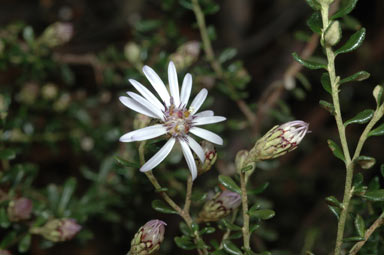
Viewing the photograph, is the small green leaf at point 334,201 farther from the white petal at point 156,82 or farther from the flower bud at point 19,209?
the flower bud at point 19,209

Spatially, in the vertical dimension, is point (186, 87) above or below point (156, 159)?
above

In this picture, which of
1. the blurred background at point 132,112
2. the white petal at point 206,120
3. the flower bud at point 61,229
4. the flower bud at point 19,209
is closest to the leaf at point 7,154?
the blurred background at point 132,112

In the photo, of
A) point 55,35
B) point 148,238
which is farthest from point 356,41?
point 55,35

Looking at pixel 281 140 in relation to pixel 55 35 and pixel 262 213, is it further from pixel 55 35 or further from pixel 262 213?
pixel 55 35

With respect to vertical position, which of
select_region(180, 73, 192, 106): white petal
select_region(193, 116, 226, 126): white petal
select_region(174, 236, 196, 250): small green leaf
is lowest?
select_region(174, 236, 196, 250): small green leaf

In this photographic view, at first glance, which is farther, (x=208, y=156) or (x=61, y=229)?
(x=61, y=229)

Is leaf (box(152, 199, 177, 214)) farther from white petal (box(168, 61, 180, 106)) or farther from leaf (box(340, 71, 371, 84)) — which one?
leaf (box(340, 71, 371, 84))

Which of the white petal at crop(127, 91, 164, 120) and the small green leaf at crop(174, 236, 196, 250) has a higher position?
the white petal at crop(127, 91, 164, 120)

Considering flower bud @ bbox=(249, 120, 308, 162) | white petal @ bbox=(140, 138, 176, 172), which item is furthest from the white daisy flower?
flower bud @ bbox=(249, 120, 308, 162)
